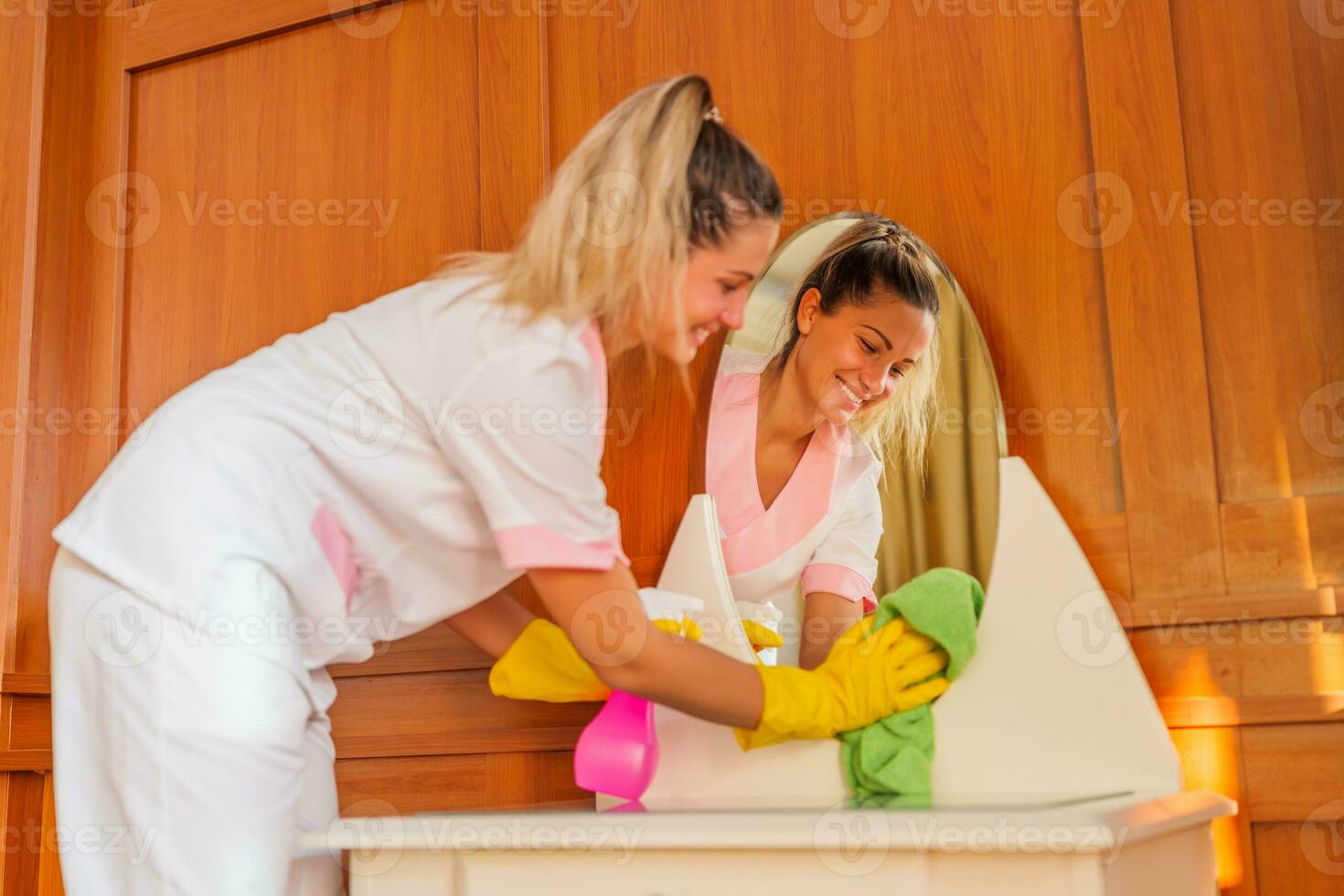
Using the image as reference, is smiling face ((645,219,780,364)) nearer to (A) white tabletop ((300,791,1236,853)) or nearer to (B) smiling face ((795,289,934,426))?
(B) smiling face ((795,289,934,426))

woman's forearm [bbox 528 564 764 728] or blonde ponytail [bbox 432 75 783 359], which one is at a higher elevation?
blonde ponytail [bbox 432 75 783 359]

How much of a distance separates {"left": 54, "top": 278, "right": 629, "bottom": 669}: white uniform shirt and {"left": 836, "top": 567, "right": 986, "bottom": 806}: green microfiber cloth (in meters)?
0.30

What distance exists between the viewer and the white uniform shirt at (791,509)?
124 cm

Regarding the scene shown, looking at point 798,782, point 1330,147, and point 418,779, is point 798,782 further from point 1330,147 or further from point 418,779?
point 1330,147

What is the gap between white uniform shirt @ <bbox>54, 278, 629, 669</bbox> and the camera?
3.28 feet

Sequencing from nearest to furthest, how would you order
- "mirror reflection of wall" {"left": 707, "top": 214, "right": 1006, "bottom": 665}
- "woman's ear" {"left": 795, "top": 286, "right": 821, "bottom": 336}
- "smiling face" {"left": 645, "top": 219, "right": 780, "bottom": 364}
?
"smiling face" {"left": 645, "top": 219, "right": 780, "bottom": 364}, "mirror reflection of wall" {"left": 707, "top": 214, "right": 1006, "bottom": 665}, "woman's ear" {"left": 795, "top": 286, "right": 821, "bottom": 336}

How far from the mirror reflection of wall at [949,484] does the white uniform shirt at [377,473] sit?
317mm

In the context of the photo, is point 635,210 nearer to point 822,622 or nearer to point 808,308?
point 808,308

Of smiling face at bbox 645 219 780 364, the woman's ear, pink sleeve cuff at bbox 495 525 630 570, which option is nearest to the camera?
pink sleeve cuff at bbox 495 525 630 570

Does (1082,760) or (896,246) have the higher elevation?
(896,246)

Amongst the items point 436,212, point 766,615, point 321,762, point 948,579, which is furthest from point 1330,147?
point 321,762

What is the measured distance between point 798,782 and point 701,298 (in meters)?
0.45

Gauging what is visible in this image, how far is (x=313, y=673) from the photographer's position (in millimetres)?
1151

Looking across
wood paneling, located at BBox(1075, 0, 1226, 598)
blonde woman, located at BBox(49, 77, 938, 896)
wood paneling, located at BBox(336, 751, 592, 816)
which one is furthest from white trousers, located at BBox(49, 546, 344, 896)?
wood paneling, located at BBox(1075, 0, 1226, 598)
